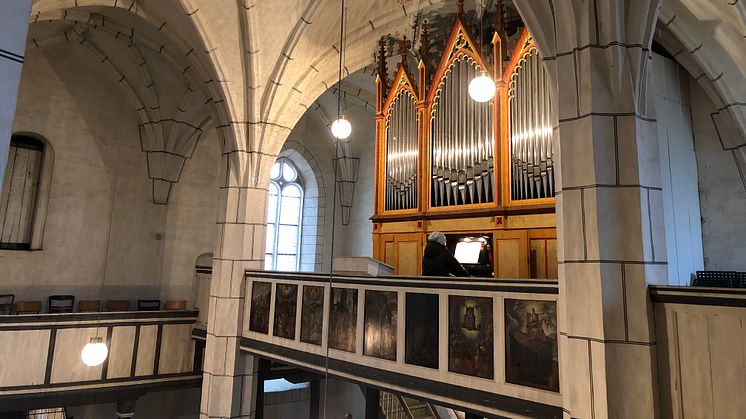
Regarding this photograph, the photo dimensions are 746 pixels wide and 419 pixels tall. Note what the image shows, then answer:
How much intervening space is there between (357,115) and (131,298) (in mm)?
7265

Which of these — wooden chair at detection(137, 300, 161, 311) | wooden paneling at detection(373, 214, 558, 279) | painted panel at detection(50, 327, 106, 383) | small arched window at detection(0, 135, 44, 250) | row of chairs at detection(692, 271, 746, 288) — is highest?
small arched window at detection(0, 135, 44, 250)

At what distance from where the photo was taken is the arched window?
40.9 ft

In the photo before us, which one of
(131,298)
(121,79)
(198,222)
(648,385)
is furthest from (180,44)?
(648,385)

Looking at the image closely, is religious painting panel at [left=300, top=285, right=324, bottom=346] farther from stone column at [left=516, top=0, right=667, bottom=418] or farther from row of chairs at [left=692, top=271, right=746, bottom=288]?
row of chairs at [left=692, top=271, right=746, bottom=288]

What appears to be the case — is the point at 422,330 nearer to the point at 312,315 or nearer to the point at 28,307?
the point at 312,315

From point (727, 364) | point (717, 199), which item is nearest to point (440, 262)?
point (727, 364)

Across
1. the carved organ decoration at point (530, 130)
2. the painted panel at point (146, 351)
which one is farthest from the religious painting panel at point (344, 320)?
the painted panel at point (146, 351)

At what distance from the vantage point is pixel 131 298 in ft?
33.9

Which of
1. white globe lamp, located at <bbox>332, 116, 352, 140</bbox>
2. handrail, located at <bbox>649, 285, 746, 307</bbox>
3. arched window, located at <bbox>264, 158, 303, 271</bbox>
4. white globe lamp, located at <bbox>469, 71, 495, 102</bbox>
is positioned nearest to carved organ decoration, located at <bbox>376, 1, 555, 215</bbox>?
white globe lamp, located at <bbox>469, 71, 495, 102</bbox>

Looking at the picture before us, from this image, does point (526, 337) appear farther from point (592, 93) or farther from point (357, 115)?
point (357, 115)

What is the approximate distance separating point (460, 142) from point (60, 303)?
27.4 ft

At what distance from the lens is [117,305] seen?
388 inches

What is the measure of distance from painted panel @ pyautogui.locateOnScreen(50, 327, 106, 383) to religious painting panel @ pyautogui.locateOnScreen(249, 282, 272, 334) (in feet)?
9.51

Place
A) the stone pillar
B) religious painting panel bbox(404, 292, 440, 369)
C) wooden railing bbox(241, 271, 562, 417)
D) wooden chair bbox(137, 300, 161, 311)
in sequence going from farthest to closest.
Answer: wooden chair bbox(137, 300, 161, 311) < religious painting panel bbox(404, 292, 440, 369) < wooden railing bbox(241, 271, 562, 417) < the stone pillar
